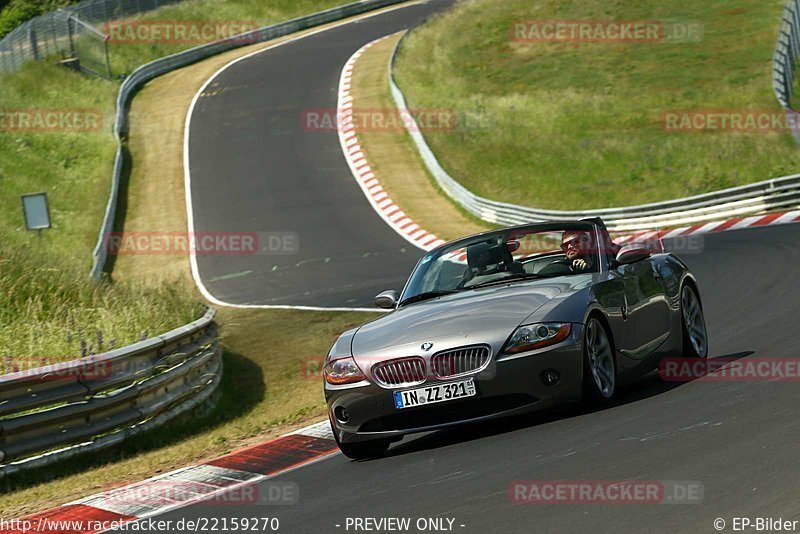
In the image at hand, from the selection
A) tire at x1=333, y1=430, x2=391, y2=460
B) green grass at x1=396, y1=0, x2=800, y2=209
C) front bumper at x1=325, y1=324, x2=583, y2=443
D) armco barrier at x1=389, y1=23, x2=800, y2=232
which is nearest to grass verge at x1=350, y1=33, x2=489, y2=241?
armco barrier at x1=389, y1=23, x2=800, y2=232

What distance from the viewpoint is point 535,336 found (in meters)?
7.89

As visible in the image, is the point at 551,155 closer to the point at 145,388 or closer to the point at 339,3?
the point at 145,388

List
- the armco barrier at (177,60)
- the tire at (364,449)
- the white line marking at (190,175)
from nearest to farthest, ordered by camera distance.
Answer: the tire at (364,449) → the white line marking at (190,175) → the armco barrier at (177,60)

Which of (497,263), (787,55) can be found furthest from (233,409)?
(787,55)

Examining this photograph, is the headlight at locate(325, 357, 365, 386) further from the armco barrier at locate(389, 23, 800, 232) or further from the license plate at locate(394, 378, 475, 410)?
the armco barrier at locate(389, 23, 800, 232)

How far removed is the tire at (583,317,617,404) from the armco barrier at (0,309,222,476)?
4501 mm

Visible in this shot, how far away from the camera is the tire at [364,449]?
332 inches

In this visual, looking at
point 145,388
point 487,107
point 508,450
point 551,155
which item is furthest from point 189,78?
point 508,450

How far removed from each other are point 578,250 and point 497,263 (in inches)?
24.6

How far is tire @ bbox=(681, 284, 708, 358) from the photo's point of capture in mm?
10070

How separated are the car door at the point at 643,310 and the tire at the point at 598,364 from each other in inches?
8.7

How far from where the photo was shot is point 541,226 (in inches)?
370

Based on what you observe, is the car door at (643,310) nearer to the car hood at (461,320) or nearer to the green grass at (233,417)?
the car hood at (461,320)

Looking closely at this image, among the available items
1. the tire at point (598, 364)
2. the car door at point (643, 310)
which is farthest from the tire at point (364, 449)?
the car door at point (643, 310)
